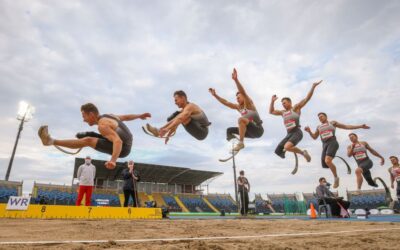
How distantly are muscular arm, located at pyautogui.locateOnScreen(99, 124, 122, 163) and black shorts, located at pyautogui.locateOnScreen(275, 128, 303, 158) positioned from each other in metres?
4.84

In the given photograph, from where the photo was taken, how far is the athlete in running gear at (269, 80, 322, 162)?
757 cm

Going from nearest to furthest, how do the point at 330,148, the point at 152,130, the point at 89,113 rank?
1. the point at 89,113
2. the point at 152,130
3. the point at 330,148

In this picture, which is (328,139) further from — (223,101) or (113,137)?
(113,137)

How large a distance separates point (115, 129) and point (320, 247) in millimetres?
3775

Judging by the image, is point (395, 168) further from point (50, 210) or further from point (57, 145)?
point (50, 210)

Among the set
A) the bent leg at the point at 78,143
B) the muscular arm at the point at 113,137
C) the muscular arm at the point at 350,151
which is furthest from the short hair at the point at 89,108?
the muscular arm at the point at 350,151

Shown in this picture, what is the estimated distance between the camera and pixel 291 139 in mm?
7535

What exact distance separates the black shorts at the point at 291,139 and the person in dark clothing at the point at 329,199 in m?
4.62

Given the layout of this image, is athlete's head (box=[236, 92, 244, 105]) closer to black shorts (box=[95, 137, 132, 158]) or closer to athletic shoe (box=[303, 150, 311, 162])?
athletic shoe (box=[303, 150, 311, 162])

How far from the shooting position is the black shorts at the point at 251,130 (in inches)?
280

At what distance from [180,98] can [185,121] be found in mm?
605

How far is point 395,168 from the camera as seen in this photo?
11.4 m

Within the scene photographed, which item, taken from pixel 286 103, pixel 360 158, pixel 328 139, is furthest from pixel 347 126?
pixel 286 103

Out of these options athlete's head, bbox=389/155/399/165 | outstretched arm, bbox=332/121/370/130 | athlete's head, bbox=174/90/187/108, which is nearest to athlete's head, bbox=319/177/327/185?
outstretched arm, bbox=332/121/370/130
